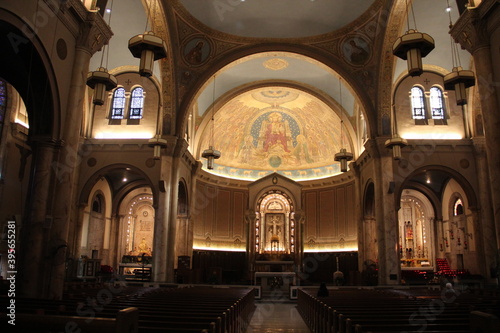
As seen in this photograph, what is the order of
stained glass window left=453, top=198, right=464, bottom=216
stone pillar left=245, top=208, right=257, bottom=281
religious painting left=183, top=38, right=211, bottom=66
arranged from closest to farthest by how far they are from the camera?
religious painting left=183, top=38, right=211, bottom=66
stained glass window left=453, top=198, right=464, bottom=216
stone pillar left=245, top=208, right=257, bottom=281

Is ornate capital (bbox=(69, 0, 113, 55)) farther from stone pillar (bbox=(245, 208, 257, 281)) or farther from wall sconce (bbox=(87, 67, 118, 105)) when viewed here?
stone pillar (bbox=(245, 208, 257, 281))

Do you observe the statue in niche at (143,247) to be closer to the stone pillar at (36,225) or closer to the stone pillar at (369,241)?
the stone pillar at (369,241)

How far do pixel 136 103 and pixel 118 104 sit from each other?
42.9 inches

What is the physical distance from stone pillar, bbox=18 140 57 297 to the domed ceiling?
17584 millimetres

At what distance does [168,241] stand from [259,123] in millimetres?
13815

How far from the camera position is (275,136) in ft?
103

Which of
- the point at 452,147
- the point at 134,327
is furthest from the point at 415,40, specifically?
the point at 452,147

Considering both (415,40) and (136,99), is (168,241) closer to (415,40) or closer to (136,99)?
(136,99)

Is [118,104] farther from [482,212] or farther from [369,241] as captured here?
[482,212]

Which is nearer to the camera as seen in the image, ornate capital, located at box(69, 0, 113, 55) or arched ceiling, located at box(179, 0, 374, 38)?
ornate capital, located at box(69, 0, 113, 55)

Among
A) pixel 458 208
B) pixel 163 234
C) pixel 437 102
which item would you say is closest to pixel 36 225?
pixel 163 234

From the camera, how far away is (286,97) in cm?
2903

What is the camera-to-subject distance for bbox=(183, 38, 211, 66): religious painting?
21.1 meters

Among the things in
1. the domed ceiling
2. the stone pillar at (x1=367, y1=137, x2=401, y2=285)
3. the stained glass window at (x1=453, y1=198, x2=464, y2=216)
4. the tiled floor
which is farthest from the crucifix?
the tiled floor
